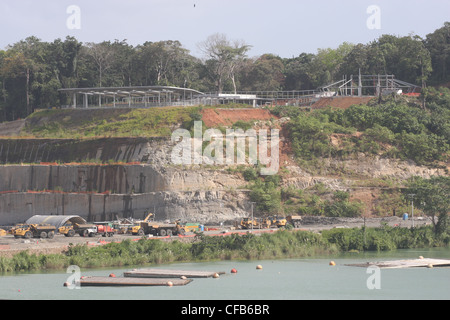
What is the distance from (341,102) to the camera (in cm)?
9738

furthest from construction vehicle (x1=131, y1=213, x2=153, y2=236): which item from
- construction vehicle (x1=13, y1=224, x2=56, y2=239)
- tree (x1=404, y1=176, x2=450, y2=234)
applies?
tree (x1=404, y1=176, x2=450, y2=234)

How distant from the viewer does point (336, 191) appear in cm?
7819

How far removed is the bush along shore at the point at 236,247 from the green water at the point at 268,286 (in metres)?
1.85

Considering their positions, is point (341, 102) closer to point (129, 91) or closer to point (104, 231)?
point (129, 91)

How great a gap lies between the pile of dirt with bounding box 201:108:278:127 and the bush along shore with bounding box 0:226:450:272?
28598 millimetres

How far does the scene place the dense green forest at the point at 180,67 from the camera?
10388 centimetres

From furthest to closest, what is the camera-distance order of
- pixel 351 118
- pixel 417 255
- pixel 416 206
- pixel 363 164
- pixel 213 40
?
pixel 213 40
pixel 351 118
pixel 363 164
pixel 416 206
pixel 417 255

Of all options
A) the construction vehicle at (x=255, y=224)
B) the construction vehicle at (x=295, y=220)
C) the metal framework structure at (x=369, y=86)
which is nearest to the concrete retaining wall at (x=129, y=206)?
the construction vehicle at (x=255, y=224)

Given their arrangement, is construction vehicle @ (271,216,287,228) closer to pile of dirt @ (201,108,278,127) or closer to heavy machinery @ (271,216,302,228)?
heavy machinery @ (271,216,302,228)

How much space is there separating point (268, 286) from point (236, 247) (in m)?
13.9

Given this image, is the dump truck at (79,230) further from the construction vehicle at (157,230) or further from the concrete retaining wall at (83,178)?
the concrete retaining wall at (83,178)
